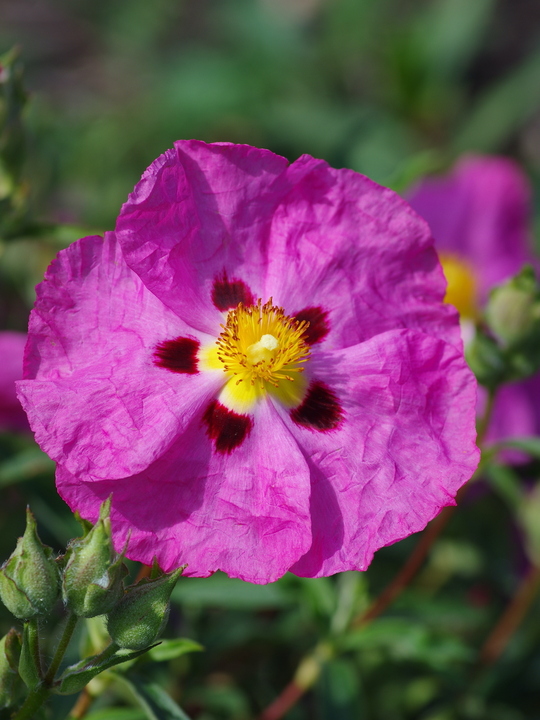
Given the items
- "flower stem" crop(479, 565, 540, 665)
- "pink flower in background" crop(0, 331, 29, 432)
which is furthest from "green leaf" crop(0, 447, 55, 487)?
"flower stem" crop(479, 565, 540, 665)

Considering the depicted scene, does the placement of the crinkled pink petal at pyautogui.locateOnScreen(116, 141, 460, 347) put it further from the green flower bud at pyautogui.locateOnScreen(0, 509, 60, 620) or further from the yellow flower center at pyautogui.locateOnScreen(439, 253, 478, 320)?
the yellow flower center at pyautogui.locateOnScreen(439, 253, 478, 320)

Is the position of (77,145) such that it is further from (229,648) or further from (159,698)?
(159,698)

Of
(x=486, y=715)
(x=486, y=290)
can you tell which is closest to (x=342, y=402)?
(x=486, y=715)

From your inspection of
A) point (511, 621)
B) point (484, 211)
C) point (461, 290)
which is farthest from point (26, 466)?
point (484, 211)

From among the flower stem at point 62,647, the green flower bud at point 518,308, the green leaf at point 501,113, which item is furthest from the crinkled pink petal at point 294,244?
the green leaf at point 501,113

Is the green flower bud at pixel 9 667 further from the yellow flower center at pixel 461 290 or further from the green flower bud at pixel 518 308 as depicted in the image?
the yellow flower center at pixel 461 290

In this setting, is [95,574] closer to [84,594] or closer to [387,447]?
[84,594]
